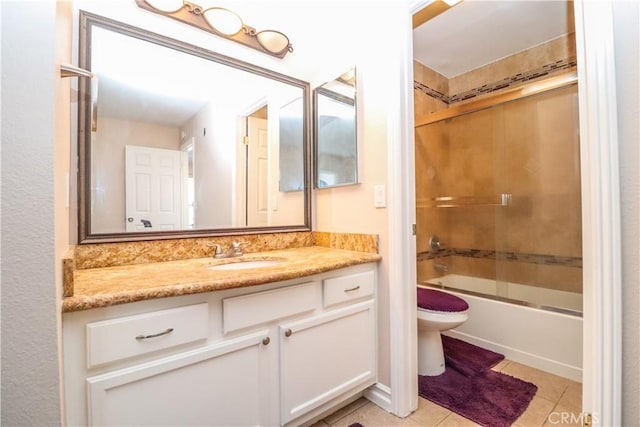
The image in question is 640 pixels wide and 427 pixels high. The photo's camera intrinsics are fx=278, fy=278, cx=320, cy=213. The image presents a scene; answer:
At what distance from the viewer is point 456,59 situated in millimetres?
2539

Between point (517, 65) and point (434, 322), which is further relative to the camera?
point (517, 65)

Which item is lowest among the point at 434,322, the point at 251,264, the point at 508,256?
the point at 434,322

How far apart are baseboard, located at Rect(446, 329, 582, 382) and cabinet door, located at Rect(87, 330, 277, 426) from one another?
1704mm

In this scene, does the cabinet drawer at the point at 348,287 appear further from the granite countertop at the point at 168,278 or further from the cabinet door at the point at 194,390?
the cabinet door at the point at 194,390

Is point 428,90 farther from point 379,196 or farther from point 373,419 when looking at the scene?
point 373,419

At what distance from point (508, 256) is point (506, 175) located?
732mm

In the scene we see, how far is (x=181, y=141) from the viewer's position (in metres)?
1.41

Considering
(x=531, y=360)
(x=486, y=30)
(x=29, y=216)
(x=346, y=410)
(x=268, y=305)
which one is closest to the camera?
(x=29, y=216)

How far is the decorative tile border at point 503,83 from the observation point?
87.4 inches

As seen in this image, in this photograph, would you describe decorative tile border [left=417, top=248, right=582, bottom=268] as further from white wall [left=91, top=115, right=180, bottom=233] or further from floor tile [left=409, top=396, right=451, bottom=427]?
white wall [left=91, top=115, right=180, bottom=233]

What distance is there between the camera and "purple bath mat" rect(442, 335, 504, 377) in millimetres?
1780

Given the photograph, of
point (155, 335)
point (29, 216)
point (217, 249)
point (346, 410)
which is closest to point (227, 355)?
point (155, 335)

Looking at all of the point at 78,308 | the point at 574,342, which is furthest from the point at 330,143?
the point at 574,342

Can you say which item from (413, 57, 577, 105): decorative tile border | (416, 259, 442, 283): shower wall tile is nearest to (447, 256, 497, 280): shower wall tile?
(416, 259, 442, 283): shower wall tile
